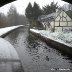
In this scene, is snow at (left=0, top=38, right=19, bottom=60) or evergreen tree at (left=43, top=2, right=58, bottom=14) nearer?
snow at (left=0, top=38, right=19, bottom=60)

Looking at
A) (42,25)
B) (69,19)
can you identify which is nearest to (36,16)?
(42,25)

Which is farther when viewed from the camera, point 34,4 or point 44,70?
point 34,4

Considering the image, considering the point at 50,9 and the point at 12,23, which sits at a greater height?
the point at 50,9

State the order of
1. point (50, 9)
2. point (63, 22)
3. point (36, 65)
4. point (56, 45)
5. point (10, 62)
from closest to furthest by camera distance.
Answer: point (10, 62) → point (36, 65) → point (56, 45) → point (63, 22) → point (50, 9)

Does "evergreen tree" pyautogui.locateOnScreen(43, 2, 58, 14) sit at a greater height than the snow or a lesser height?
greater

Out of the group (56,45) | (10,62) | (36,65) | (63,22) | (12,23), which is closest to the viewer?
(10,62)

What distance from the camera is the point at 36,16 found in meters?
64.8

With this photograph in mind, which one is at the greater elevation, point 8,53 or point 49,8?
point 49,8

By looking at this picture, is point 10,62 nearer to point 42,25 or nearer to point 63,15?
point 63,15

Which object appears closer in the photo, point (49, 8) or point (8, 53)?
point (8, 53)

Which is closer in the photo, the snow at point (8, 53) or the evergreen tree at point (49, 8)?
the snow at point (8, 53)

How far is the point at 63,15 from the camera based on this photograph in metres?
40.5

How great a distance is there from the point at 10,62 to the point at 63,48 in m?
7.52

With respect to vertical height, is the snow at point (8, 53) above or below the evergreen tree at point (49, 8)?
below
